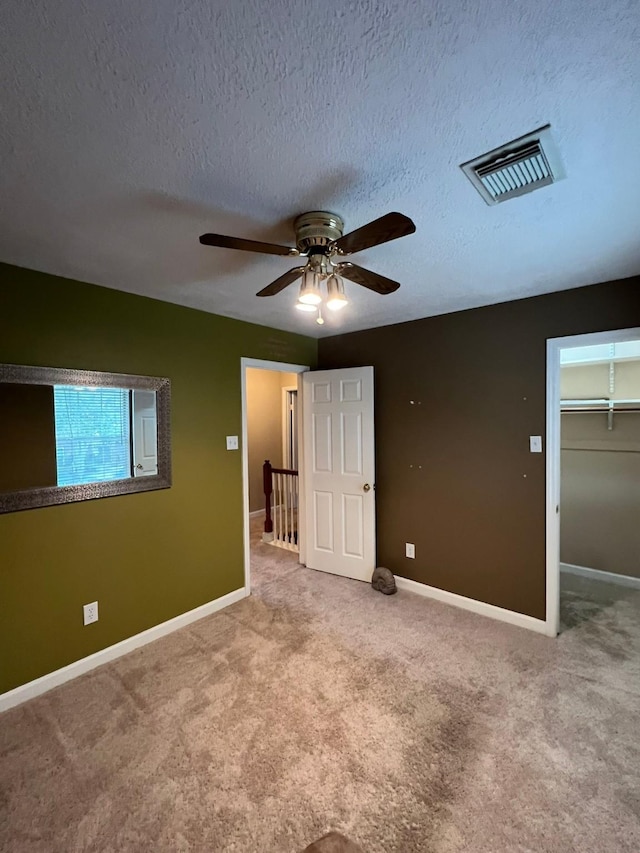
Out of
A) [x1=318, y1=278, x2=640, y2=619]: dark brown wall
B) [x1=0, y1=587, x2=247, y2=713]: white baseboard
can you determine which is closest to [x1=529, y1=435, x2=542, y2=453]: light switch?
[x1=318, y1=278, x2=640, y2=619]: dark brown wall

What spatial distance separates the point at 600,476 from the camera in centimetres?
356

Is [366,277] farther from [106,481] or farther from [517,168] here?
[106,481]

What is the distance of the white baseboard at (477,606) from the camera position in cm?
275

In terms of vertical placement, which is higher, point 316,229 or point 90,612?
point 316,229

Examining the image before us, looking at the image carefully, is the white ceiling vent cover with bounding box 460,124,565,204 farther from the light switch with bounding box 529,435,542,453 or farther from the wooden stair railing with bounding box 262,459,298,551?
the wooden stair railing with bounding box 262,459,298,551

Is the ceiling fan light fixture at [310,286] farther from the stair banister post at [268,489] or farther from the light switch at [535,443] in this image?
the stair banister post at [268,489]

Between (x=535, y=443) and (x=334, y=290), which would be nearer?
(x=334, y=290)

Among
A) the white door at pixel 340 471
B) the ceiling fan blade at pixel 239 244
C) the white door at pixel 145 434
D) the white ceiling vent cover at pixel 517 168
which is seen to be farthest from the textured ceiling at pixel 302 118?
the white door at pixel 340 471

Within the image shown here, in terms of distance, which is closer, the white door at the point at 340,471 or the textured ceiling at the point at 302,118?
the textured ceiling at the point at 302,118

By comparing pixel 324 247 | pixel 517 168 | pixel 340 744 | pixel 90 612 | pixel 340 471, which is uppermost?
pixel 517 168

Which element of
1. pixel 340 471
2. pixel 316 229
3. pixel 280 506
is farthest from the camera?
pixel 280 506

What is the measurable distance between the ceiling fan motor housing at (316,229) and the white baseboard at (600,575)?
3872mm

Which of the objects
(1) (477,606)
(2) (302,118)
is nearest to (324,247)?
(2) (302,118)

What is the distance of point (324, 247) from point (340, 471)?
245cm
